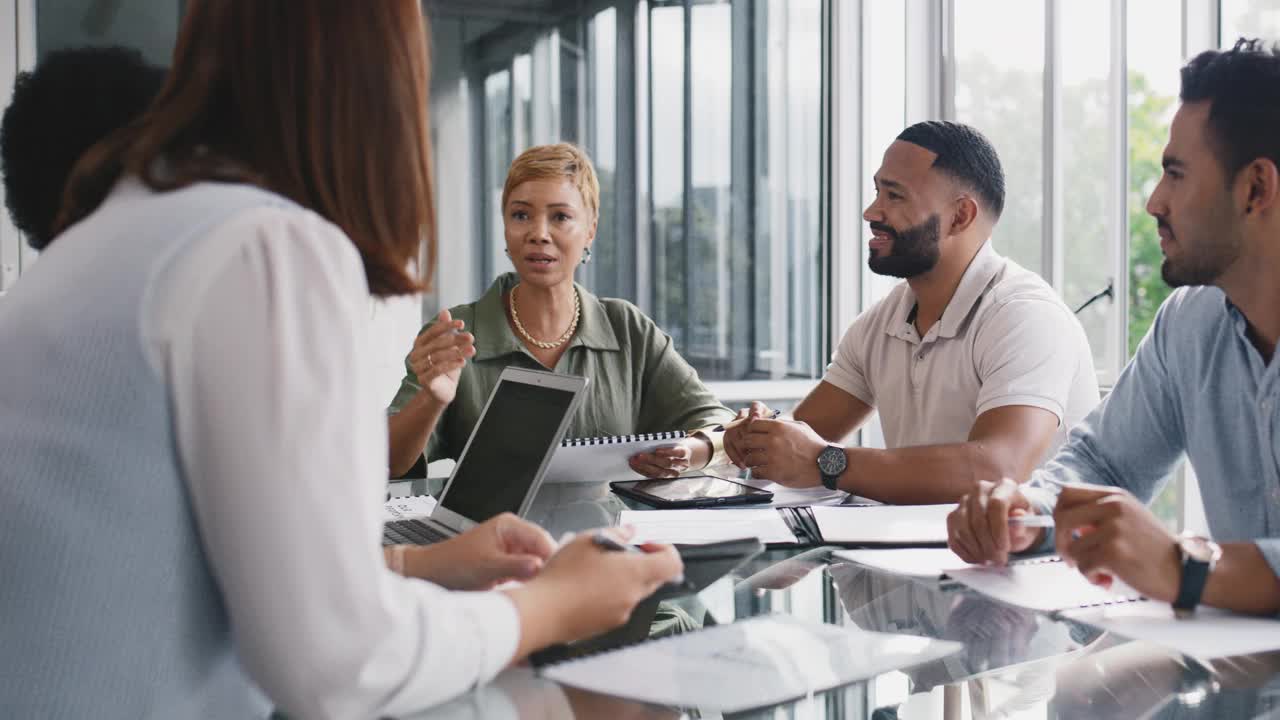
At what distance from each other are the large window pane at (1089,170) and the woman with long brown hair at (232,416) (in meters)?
2.77

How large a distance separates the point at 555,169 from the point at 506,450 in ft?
3.50

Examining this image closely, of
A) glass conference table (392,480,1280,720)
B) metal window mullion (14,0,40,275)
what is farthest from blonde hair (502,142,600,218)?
metal window mullion (14,0,40,275)

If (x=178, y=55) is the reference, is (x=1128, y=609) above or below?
below

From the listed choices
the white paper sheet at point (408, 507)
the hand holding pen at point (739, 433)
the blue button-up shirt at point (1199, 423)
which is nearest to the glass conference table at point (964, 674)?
the blue button-up shirt at point (1199, 423)

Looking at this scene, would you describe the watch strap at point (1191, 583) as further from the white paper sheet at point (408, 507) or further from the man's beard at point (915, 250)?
the man's beard at point (915, 250)

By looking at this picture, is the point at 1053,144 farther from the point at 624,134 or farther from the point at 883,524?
the point at 883,524

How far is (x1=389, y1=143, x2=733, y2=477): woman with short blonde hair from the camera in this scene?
96.0 inches

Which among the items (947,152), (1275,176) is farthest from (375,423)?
(947,152)

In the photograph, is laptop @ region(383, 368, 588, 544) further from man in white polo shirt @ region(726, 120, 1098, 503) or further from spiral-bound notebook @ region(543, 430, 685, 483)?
man in white polo shirt @ region(726, 120, 1098, 503)

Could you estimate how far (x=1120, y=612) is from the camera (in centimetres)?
110

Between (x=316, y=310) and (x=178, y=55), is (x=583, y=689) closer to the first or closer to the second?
(x=316, y=310)

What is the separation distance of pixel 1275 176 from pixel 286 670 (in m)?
1.32

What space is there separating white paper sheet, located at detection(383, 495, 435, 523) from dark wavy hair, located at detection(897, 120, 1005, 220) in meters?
1.35

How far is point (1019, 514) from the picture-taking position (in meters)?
1.40
